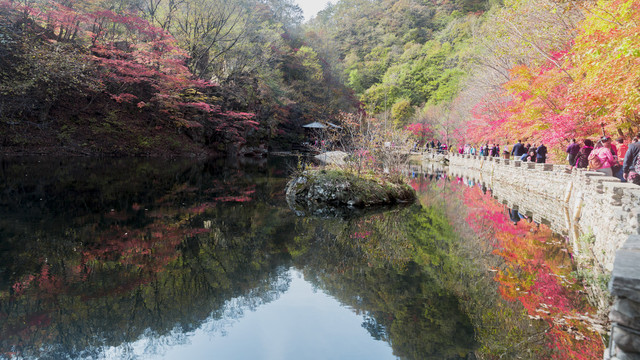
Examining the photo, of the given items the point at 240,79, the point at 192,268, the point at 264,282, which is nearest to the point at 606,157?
the point at 264,282

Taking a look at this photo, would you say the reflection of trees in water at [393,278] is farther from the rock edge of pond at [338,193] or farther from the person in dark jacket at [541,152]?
the person in dark jacket at [541,152]

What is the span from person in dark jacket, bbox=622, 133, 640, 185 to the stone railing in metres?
0.81

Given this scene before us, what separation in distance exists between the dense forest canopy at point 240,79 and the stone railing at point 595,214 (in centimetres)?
194

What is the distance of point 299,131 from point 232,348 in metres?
39.3

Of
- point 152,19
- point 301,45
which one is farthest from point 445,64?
point 152,19

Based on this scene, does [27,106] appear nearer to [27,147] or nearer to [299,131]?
[27,147]

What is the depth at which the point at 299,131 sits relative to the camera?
139 feet

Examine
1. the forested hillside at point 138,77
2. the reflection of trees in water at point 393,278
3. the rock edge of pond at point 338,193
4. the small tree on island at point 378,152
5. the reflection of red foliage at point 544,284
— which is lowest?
the reflection of trees in water at point 393,278

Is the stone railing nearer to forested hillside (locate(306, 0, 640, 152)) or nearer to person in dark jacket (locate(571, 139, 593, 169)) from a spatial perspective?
person in dark jacket (locate(571, 139, 593, 169))

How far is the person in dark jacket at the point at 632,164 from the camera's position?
30.3ft

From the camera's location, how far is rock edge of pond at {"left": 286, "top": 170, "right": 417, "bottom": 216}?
1105 cm

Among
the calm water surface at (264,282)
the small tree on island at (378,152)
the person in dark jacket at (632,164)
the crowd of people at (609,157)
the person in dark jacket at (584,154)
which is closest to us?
the calm water surface at (264,282)

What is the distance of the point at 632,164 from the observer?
9828mm

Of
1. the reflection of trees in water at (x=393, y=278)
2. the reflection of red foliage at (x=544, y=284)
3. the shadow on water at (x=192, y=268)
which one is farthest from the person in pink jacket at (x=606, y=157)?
the reflection of trees in water at (x=393, y=278)
